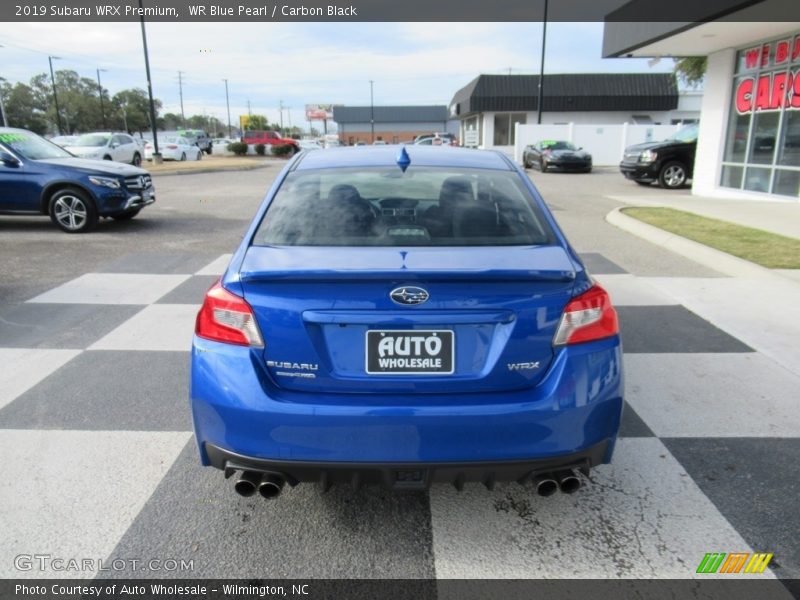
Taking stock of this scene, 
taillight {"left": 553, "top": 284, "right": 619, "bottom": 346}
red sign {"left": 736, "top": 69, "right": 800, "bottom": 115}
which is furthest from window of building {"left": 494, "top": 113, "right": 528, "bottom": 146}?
taillight {"left": 553, "top": 284, "right": 619, "bottom": 346}

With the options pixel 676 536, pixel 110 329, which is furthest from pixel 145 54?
pixel 676 536

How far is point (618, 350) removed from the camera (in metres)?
2.43

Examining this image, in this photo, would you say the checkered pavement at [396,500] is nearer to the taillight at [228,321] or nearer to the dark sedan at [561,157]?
the taillight at [228,321]

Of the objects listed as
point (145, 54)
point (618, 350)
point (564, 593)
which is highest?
point (145, 54)

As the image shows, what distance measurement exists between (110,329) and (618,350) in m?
4.48

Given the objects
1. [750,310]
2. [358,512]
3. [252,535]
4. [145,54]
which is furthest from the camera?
[145,54]

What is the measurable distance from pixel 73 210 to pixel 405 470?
9.66 meters

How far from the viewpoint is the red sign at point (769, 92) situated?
13.4m

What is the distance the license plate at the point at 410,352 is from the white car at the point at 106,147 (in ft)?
73.0

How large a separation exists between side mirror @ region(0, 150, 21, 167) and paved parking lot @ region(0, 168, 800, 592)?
5.39 m

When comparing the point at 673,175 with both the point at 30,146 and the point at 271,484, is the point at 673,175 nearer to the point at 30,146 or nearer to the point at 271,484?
the point at 30,146

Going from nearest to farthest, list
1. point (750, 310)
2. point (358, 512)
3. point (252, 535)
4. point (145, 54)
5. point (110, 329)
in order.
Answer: point (252, 535) < point (358, 512) < point (110, 329) < point (750, 310) < point (145, 54)

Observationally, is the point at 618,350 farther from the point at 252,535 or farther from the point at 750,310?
the point at 750,310

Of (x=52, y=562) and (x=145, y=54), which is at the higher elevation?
(x=145, y=54)
